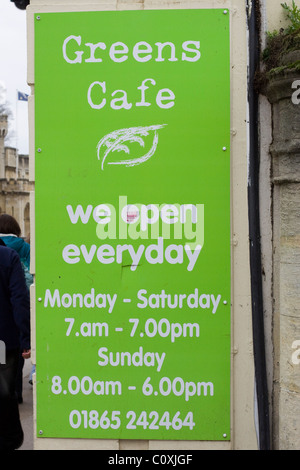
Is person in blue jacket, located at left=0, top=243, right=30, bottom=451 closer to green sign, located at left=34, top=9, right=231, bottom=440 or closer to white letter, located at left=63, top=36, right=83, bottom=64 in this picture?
green sign, located at left=34, top=9, right=231, bottom=440

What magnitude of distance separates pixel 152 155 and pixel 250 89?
2.06 feet

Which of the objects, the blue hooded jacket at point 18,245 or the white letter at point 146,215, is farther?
the blue hooded jacket at point 18,245

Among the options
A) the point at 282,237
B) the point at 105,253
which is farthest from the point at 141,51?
the point at 282,237

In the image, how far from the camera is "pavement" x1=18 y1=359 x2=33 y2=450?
5.40 meters

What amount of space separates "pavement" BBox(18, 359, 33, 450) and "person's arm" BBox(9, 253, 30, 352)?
41.2 inches

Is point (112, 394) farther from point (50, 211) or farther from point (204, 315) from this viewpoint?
point (50, 211)

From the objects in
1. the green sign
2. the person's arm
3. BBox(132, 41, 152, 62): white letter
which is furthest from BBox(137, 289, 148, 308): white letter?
the person's arm

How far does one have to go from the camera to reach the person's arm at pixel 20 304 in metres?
4.71

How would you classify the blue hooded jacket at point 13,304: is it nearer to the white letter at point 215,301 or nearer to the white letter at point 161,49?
the white letter at point 215,301

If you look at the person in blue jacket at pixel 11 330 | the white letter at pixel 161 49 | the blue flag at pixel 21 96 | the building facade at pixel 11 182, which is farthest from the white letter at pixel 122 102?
the building facade at pixel 11 182

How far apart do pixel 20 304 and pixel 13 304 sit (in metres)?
0.07

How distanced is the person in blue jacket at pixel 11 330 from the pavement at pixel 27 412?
0.47 metres
